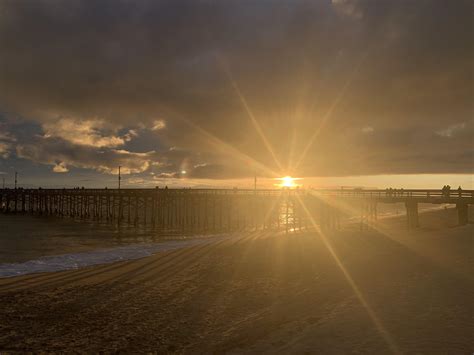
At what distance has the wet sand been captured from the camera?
709cm

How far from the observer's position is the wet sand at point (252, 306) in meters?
7.09

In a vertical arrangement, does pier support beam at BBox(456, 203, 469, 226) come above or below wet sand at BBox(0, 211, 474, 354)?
above

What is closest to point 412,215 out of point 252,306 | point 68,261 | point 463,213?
point 463,213

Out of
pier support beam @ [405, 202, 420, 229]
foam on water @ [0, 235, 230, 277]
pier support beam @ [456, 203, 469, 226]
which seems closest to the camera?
foam on water @ [0, 235, 230, 277]

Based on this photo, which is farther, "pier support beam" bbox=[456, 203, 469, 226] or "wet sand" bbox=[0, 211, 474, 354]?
"pier support beam" bbox=[456, 203, 469, 226]

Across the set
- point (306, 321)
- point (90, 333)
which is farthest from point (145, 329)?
point (306, 321)

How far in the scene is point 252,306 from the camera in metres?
9.66

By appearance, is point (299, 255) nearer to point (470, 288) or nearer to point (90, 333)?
point (470, 288)

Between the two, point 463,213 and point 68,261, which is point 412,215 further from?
point 68,261

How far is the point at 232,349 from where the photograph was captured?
6797 millimetres

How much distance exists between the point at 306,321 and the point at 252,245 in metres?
13.7

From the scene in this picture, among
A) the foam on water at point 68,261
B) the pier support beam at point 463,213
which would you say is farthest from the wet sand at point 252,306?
the pier support beam at point 463,213

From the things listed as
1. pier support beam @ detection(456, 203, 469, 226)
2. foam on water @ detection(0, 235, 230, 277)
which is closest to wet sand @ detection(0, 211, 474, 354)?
foam on water @ detection(0, 235, 230, 277)

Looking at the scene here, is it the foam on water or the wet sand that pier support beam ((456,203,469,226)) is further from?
the foam on water
